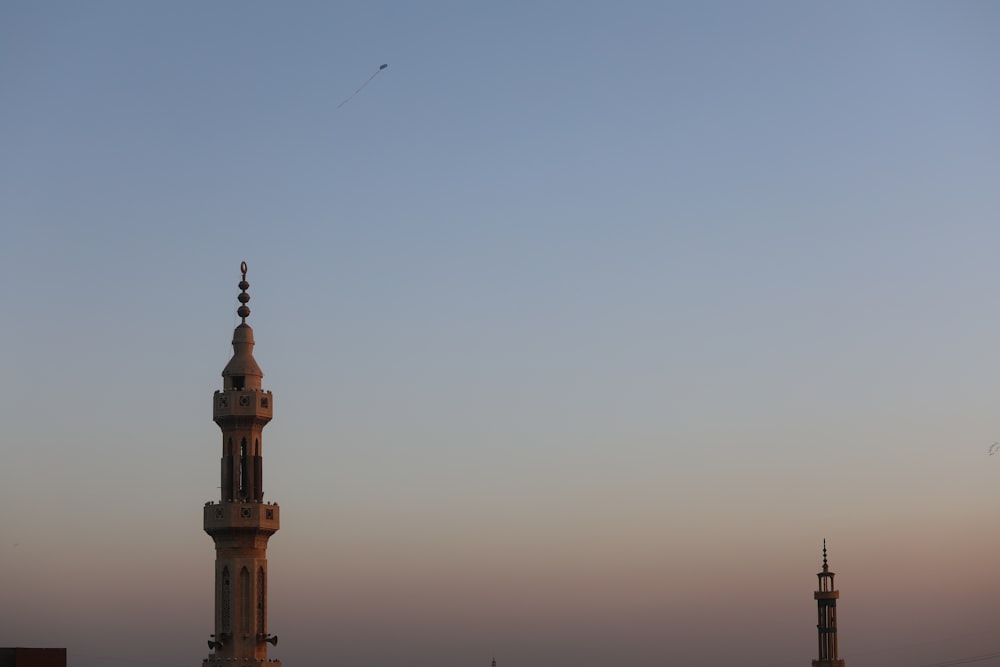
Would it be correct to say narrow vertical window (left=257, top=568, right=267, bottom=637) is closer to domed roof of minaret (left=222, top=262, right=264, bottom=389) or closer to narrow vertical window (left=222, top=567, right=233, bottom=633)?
narrow vertical window (left=222, top=567, right=233, bottom=633)

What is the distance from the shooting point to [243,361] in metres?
117

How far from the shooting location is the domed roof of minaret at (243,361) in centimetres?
11700

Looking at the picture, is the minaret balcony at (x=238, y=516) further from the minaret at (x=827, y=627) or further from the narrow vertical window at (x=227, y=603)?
the minaret at (x=827, y=627)

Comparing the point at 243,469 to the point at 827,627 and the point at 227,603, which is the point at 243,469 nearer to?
the point at 227,603

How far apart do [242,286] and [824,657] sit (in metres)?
53.0

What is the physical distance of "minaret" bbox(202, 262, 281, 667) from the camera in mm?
113062

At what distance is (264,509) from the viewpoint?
114375mm

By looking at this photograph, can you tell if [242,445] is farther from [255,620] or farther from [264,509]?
[255,620]

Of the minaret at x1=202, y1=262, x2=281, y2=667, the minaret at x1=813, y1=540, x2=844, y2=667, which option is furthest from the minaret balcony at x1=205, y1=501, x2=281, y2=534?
the minaret at x1=813, y1=540, x2=844, y2=667

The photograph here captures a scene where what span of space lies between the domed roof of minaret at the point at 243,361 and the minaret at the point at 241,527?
69 millimetres

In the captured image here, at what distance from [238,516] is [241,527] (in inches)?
31.0

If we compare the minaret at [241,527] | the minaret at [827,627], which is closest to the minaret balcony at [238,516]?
the minaret at [241,527]

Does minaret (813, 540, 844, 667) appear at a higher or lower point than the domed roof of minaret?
lower

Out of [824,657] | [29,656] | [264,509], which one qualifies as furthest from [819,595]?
[29,656]
